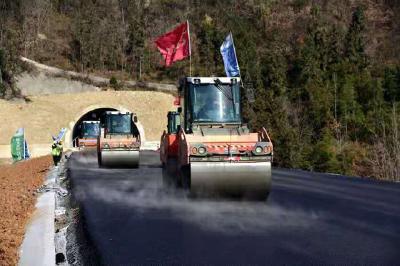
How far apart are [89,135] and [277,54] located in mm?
38646

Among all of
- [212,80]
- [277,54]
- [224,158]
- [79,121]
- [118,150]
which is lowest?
[118,150]

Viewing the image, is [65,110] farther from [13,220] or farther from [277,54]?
[13,220]

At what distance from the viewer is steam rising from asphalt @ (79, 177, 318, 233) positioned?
994 cm

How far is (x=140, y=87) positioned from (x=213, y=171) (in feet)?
207

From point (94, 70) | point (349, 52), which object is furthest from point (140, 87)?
point (349, 52)

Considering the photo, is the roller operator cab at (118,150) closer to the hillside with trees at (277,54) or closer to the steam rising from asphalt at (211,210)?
the steam rising from asphalt at (211,210)

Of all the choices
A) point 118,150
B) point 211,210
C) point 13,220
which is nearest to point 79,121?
point 118,150

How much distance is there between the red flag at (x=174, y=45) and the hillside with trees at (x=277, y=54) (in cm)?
1700

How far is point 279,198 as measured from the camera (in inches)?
540

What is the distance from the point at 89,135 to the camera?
48.8m

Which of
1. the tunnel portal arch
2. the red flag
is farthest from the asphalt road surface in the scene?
the tunnel portal arch

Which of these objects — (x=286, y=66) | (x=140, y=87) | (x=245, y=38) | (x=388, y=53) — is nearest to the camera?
(x=140, y=87)

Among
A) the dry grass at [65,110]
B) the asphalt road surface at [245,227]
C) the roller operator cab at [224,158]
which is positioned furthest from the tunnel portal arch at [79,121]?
the asphalt road surface at [245,227]

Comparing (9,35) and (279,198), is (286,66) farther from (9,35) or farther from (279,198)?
(279,198)
